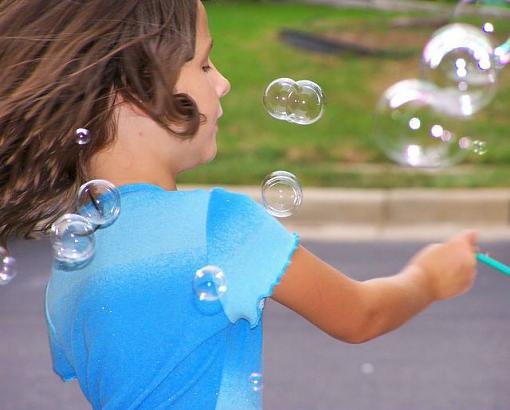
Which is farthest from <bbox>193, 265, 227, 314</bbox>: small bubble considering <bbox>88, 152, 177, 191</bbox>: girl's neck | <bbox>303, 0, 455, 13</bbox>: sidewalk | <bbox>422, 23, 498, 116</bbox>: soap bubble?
<bbox>303, 0, 455, 13</bbox>: sidewalk

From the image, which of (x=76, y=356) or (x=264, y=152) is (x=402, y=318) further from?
(x=264, y=152)

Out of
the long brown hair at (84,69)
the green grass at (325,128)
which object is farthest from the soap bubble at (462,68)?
the green grass at (325,128)

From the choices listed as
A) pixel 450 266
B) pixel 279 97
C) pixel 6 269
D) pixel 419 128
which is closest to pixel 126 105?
pixel 450 266

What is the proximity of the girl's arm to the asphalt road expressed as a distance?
8.41 feet

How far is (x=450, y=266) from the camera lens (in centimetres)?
202

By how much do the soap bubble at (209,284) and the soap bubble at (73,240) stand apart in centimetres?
21

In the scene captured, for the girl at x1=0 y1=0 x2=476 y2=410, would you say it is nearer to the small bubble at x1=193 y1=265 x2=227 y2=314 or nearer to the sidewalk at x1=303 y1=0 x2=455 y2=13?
the small bubble at x1=193 y1=265 x2=227 y2=314

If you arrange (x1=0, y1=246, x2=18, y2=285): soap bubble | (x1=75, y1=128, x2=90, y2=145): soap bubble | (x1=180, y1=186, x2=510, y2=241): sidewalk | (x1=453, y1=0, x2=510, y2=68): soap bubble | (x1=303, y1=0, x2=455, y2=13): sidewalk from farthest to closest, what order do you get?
1. (x1=303, y1=0, x2=455, y2=13): sidewalk
2. (x1=180, y1=186, x2=510, y2=241): sidewalk
3. (x1=453, y1=0, x2=510, y2=68): soap bubble
4. (x1=0, y1=246, x2=18, y2=285): soap bubble
5. (x1=75, y1=128, x2=90, y2=145): soap bubble

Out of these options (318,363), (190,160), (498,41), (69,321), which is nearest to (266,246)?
(190,160)

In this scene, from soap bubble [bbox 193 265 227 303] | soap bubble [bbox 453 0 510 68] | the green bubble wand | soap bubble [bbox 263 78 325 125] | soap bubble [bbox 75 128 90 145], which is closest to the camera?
soap bubble [bbox 193 265 227 303]

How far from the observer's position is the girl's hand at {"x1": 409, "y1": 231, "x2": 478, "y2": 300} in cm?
201

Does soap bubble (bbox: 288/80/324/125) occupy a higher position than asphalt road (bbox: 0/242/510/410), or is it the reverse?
soap bubble (bbox: 288/80/324/125)

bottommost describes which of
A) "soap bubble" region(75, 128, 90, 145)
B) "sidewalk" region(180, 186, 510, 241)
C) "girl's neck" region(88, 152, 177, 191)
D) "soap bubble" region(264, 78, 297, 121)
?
"sidewalk" region(180, 186, 510, 241)

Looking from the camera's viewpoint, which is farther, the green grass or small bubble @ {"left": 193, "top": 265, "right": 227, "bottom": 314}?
the green grass
